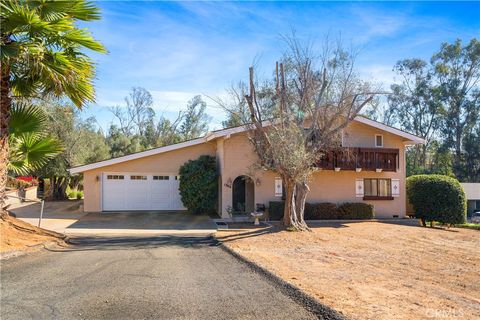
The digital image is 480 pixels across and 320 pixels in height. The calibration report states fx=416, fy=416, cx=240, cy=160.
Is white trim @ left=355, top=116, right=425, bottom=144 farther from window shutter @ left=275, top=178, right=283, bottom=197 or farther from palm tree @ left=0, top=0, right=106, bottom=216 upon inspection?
palm tree @ left=0, top=0, right=106, bottom=216

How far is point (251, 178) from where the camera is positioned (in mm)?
20625

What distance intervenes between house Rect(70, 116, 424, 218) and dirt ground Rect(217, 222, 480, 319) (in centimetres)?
451

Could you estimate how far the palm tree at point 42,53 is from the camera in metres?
8.57

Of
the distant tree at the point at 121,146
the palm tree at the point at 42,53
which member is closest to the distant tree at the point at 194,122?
the distant tree at the point at 121,146

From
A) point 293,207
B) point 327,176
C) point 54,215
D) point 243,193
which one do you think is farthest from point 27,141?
point 327,176

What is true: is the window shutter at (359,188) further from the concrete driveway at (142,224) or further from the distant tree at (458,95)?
the distant tree at (458,95)

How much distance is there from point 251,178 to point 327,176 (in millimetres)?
4079

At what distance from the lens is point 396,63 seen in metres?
45.1

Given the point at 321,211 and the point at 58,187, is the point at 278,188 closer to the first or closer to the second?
the point at 321,211

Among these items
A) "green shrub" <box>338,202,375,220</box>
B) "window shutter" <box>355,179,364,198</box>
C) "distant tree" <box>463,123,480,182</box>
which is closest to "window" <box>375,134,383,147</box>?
"window shutter" <box>355,179,364,198</box>

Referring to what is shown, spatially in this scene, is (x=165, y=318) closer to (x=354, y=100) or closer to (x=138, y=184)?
(x=354, y=100)

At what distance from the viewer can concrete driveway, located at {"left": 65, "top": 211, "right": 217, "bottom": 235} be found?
50.3ft

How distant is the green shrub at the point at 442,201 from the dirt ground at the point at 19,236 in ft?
55.8

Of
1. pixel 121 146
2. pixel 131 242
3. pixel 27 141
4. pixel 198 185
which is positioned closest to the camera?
pixel 27 141
